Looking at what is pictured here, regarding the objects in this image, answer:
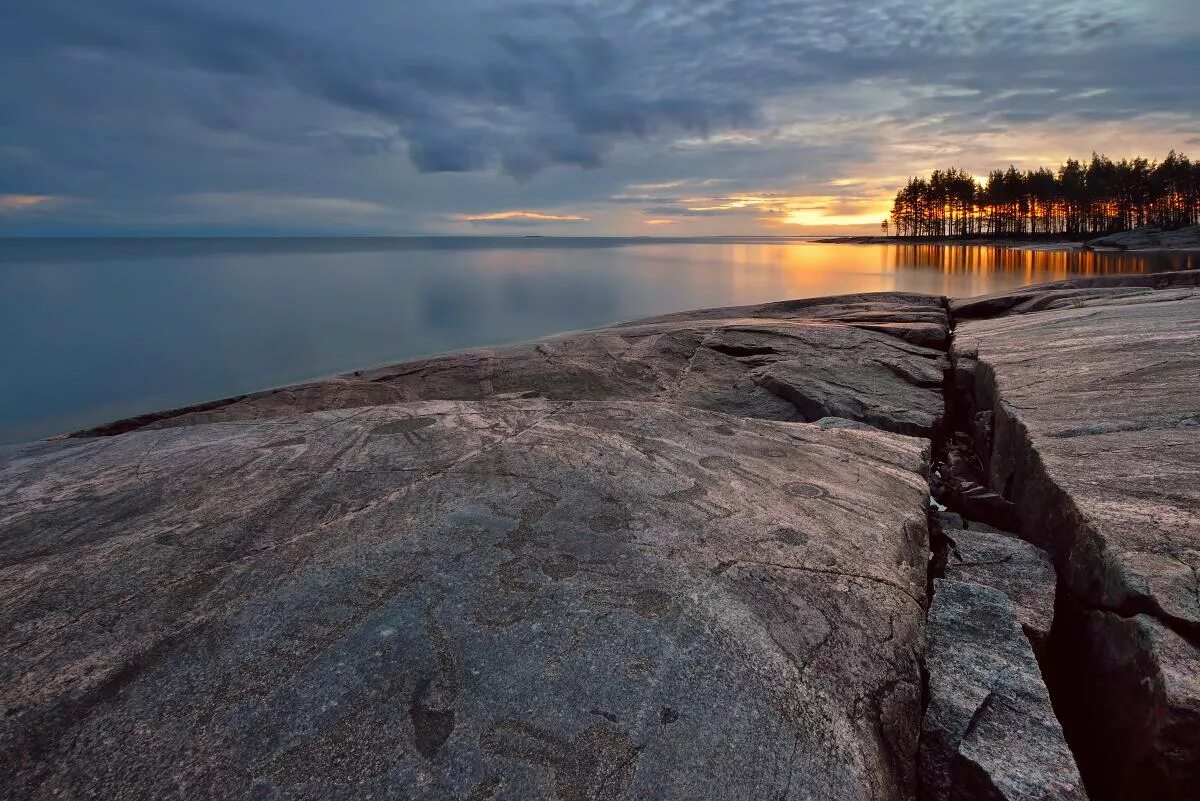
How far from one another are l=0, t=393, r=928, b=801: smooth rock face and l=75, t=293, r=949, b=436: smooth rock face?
343 centimetres

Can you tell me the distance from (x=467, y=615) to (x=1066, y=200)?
10946 cm

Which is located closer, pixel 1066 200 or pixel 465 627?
pixel 465 627

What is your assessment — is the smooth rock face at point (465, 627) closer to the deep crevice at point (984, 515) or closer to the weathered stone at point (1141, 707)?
the deep crevice at point (984, 515)

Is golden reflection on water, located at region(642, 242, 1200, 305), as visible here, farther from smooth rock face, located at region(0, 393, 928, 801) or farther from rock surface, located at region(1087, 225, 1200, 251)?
smooth rock face, located at region(0, 393, 928, 801)

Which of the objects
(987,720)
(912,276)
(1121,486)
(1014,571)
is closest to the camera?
(987,720)

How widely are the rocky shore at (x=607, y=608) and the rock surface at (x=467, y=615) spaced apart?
0.02 m

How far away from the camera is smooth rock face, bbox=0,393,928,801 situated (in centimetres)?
237

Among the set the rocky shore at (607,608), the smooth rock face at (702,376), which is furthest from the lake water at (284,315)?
the rocky shore at (607,608)

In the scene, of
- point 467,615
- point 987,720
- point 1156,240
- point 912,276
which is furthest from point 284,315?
point 1156,240

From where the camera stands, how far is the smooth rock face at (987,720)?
2.45 meters

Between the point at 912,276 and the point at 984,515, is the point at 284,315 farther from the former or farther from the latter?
the point at 912,276

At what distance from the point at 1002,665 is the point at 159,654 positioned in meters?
3.96

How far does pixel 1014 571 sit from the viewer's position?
3.90 m

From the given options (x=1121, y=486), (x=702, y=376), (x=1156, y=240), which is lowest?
(x=1121, y=486)
